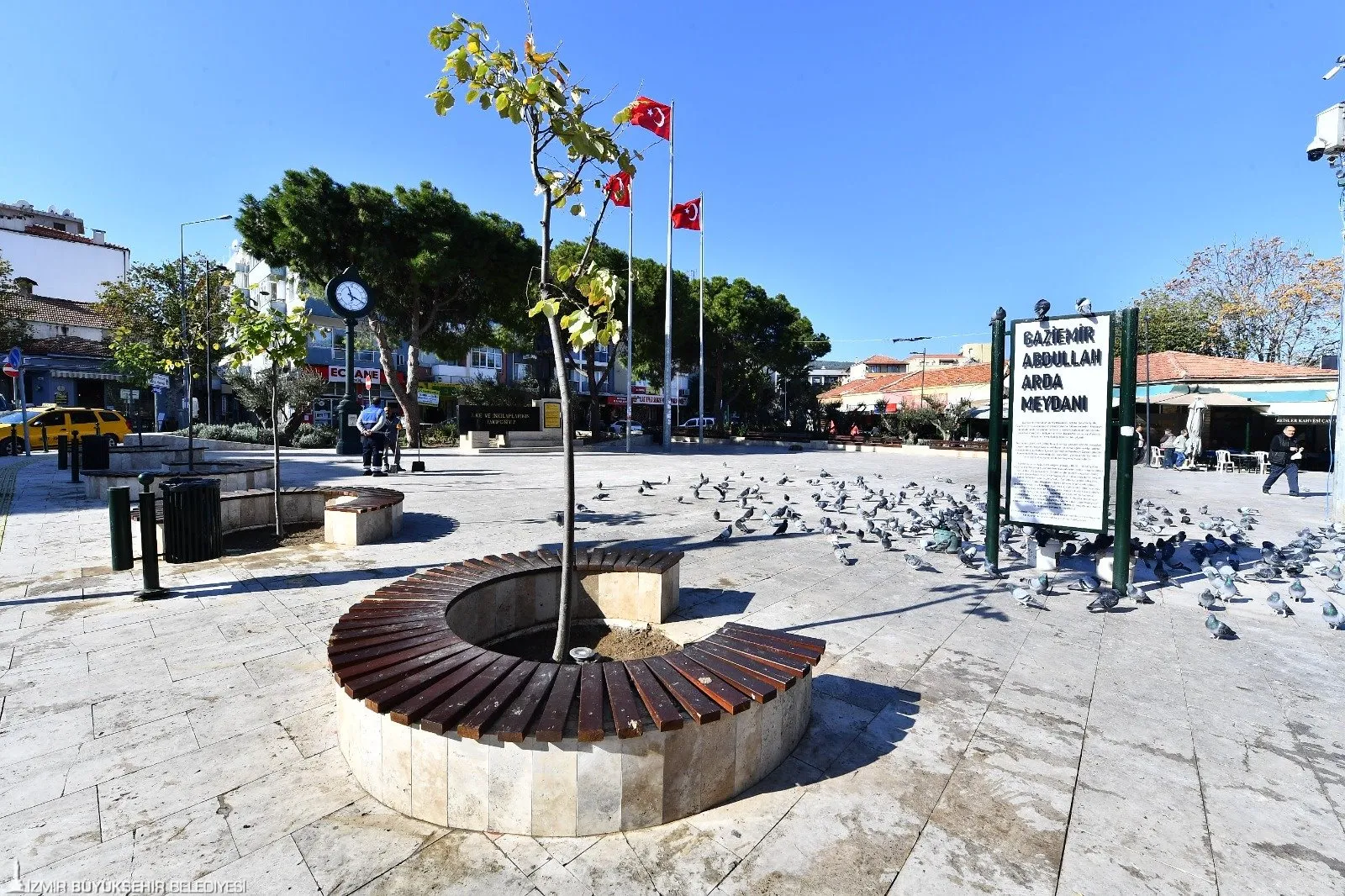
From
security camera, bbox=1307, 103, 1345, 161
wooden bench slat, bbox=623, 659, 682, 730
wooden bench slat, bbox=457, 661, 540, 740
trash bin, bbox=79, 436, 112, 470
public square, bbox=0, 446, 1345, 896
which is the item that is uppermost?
security camera, bbox=1307, 103, 1345, 161

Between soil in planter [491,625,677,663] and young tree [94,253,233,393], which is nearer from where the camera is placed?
soil in planter [491,625,677,663]

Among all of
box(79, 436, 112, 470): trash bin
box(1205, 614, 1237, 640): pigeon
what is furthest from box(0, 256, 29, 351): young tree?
box(1205, 614, 1237, 640): pigeon

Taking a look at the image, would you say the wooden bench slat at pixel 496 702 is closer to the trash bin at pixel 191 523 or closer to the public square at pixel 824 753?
the public square at pixel 824 753

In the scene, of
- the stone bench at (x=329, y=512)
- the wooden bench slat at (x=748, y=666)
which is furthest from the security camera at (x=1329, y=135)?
the stone bench at (x=329, y=512)

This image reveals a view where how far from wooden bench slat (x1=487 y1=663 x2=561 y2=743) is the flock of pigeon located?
13.7 ft

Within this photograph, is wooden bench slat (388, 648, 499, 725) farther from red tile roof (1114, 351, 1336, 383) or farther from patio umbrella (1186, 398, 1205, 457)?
red tile roof (1114, 351, 1336, 383)

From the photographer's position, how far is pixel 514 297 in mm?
25719

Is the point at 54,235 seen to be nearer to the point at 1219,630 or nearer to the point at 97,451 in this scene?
the point at 97,451

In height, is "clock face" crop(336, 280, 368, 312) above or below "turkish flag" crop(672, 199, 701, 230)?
below

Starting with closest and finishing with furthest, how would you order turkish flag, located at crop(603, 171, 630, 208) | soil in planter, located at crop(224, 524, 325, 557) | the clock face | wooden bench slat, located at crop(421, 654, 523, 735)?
wooden bench slat, located at crop(421, 654, 523, 735), turkish flag, located at crop(603, 171, 630, 208), soil in planter, located at crop(224, 524, 325, 557), the clock face

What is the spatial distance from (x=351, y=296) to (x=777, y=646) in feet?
56.4

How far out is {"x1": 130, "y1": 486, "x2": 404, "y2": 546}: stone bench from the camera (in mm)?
6762

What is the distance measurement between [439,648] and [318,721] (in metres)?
0.82

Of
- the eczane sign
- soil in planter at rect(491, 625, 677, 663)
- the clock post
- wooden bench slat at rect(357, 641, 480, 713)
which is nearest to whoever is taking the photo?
wooden bench slat at rect(357, 641, 480, 713)
